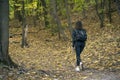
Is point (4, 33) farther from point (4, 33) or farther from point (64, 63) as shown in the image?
point (64, 63)

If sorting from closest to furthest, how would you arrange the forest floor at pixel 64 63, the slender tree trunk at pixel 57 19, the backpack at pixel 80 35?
the forest floor at pixel 64 63 < the backpack at pixel 80 35 < the slender tree trunk at pixel 57 19

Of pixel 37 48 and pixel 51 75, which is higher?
pixel 51 75

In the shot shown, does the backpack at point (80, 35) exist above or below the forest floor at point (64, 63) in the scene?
above

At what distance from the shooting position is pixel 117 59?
1275 cm

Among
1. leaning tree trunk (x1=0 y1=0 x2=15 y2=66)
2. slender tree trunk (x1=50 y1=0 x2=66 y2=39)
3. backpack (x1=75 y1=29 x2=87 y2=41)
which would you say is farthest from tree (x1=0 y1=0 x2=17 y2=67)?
slender tree trunk (x1=50 y1=0 x2=66 y2=39)

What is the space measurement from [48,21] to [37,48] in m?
8.47

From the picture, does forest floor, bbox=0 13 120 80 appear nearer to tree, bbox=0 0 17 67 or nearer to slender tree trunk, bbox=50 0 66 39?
tree, bbox=0 0 17 67

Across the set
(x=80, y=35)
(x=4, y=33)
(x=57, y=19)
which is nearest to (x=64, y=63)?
(x=80, y=35)

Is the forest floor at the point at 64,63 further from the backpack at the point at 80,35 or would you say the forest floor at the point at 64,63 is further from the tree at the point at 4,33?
the backpack at the point at 80,35

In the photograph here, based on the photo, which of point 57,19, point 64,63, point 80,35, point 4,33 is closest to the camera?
point 4,33

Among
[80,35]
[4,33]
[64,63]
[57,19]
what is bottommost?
[64,63]

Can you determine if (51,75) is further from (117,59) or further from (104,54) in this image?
(104,54)

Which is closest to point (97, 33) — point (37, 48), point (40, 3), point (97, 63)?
point (37, 48)

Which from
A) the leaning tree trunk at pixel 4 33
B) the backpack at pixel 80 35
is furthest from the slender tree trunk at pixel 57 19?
the leaning tree trunk at pixel 4 33
